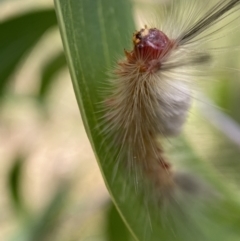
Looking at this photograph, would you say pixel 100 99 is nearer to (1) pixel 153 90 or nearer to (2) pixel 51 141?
(1) pixel 153 90

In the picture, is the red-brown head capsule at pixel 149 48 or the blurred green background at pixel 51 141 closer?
the red-brown head capsule at pixel 149 48

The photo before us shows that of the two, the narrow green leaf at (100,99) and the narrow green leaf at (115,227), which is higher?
the narrow green leaf at (100,99)

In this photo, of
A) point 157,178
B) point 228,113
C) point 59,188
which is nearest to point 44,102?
point 59,188

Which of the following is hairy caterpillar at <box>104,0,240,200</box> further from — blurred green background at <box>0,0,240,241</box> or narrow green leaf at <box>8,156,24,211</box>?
narrow green leaf at <box>8,156,24,211</box>

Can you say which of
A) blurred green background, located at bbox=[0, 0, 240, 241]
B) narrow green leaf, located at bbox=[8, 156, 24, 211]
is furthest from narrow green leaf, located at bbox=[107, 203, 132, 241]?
narrow green leaf, located at bbox=[8, 156, 24, 211]

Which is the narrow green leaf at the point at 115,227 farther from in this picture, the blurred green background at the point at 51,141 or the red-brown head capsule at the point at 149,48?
the red-brown head capsule at the point at 149,48

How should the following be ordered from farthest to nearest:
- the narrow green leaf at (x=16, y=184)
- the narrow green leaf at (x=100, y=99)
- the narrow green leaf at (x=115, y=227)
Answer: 1. the narrow green leaf at (x=16, y=184)
2. the narrow green leaf at (x=115, y=227)
3. the narrow green leaf at (x=100, y=99)

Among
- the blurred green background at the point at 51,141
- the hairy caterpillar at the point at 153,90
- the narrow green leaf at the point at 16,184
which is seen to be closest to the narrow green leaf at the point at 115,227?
the blurred green background at the point at 51,141
